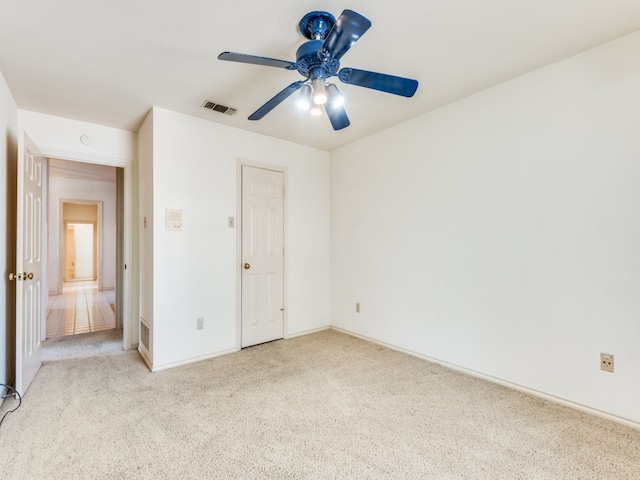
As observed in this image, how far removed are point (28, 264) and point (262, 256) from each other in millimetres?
2031

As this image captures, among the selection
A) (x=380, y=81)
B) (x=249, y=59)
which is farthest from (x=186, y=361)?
(x=380, y=81)

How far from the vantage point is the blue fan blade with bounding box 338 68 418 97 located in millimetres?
1716

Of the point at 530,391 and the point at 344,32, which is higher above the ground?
the point at 344,32

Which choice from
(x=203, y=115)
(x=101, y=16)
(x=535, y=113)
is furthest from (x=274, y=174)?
(x=535, y=113)

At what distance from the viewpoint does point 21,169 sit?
235 centimetres

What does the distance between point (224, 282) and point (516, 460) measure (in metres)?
2.74

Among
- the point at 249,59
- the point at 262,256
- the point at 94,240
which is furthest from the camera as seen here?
the point at 94,240

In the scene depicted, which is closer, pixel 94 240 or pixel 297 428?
pixel 297 428

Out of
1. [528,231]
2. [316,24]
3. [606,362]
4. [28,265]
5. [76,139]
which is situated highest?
[316,24]

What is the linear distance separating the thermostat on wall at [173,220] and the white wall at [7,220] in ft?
3.68

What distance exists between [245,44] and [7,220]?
239 centimetres

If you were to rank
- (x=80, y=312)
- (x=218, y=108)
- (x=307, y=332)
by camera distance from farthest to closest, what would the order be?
(x=80, y=312) → (x=307, y=332) → (x=218, y=108)

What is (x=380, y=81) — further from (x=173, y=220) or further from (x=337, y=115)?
(x=173, y=220)

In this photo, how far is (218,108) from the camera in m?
2.91
